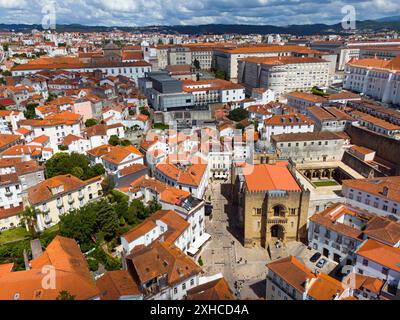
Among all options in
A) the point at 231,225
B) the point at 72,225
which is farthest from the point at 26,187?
the point at 231,225

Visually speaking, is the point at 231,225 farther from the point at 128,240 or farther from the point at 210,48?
the point at 210,48

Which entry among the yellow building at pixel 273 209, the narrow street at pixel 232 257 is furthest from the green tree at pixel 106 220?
the yellow building at pixel 273 209

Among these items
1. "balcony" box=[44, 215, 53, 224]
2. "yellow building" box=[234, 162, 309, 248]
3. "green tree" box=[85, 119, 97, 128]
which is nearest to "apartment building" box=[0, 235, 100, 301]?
"balcony" box=[44, 215, 53, 224]

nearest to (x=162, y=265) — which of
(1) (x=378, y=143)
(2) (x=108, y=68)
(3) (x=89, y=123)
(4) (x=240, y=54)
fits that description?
(3) (x=89, y=123)

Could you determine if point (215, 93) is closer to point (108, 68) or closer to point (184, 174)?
point (108, 68)

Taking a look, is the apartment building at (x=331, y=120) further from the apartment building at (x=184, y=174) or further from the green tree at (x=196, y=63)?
the green tree at (x=196, y=63)

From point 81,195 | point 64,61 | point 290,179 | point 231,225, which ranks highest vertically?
point 64,61

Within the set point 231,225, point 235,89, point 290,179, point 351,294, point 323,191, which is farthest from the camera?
point 235,89
